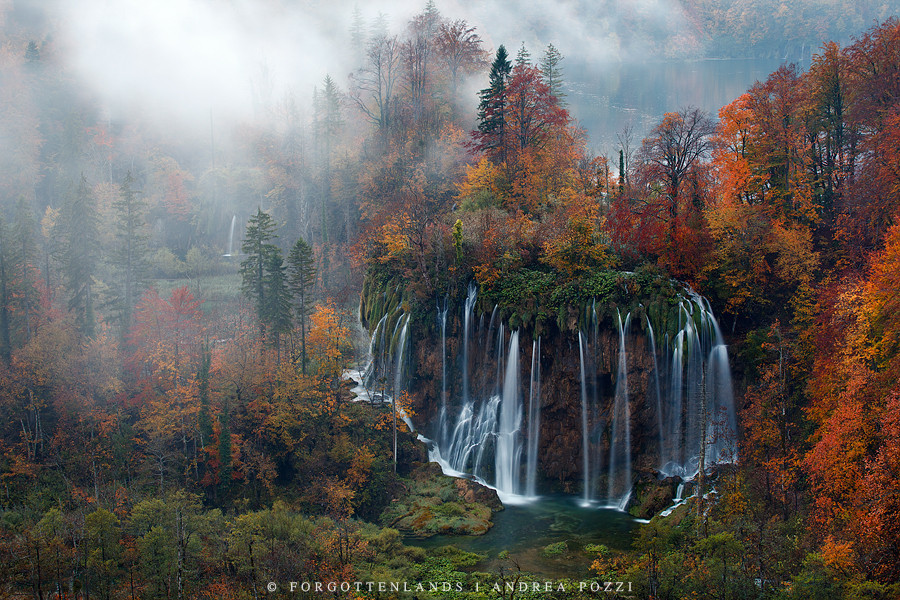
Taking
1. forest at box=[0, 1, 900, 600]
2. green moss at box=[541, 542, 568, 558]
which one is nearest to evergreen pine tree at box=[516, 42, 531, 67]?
forest at box=[0, 1, 900, 600]

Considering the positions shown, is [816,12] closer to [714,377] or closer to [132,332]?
[714,377]

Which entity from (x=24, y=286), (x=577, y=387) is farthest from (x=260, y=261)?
(x=577, y=387)

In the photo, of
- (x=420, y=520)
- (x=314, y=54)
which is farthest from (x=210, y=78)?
(x=420, y=520)

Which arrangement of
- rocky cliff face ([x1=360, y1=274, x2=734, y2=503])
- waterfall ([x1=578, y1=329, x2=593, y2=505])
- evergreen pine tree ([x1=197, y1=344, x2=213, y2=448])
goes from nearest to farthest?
rocky cliff face ([x1=360, y1=274, x2=734, y2=503]) < waterfall ([x1=578, y1=329, x2=593, y2=505]) < evergreen pine tree ([x1=197, y1=344, x2=213, y2=448])

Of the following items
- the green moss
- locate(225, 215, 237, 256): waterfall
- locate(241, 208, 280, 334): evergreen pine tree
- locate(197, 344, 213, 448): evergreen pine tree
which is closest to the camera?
the green moss

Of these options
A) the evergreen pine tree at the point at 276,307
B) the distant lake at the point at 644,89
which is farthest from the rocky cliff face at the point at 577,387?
the distant lake at the point at 644,89

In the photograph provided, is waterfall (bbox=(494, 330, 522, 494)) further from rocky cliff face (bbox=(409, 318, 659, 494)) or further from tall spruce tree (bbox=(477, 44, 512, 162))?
tall spruce tree (bbox=(477, 44, 512, 162))
